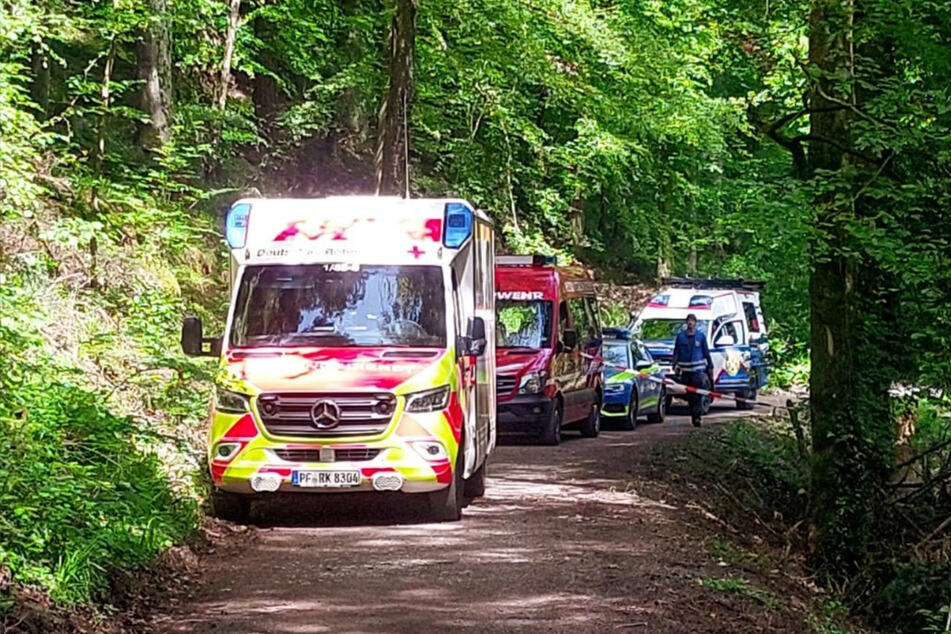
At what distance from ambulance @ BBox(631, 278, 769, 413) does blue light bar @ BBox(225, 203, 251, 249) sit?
1856 cm

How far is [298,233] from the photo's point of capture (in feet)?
41.0

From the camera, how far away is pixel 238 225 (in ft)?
41.5

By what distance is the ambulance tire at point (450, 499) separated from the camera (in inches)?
472

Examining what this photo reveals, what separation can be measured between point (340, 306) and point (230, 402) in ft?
4.52

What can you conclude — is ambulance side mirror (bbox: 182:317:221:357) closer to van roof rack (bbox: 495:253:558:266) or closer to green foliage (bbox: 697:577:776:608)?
Result: green foliage (bbox: 697:577:776:608)

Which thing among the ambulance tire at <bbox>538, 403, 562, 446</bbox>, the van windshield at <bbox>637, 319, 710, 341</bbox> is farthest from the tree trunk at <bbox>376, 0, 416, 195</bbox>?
the van windshield at <bbox>637, 319, 710, 341</bbox>

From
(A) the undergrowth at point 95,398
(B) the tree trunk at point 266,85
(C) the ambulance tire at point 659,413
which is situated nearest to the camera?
(A) the undergrowth at point 95,398

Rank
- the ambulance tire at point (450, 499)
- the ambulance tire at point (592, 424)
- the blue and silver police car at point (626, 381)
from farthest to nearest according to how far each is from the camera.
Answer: the blue and silver police car at point (626, 381) → the ambulance tire at point (592, 424) → the ambulance tire at point (450, 499)

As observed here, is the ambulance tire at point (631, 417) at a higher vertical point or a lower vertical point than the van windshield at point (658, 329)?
lower

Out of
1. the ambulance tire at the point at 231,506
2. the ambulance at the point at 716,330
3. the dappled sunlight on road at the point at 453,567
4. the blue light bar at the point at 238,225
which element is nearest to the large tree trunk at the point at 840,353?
the dappled sunlight on road at the point at 453,567

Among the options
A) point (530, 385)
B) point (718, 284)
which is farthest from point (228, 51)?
point (718, 284)

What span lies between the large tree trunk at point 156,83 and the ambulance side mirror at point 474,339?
8.67m

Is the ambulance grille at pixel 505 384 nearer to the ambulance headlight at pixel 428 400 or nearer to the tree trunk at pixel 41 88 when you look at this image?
the tree trunk at pixel 41 88

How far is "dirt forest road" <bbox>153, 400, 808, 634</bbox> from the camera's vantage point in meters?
8.49
